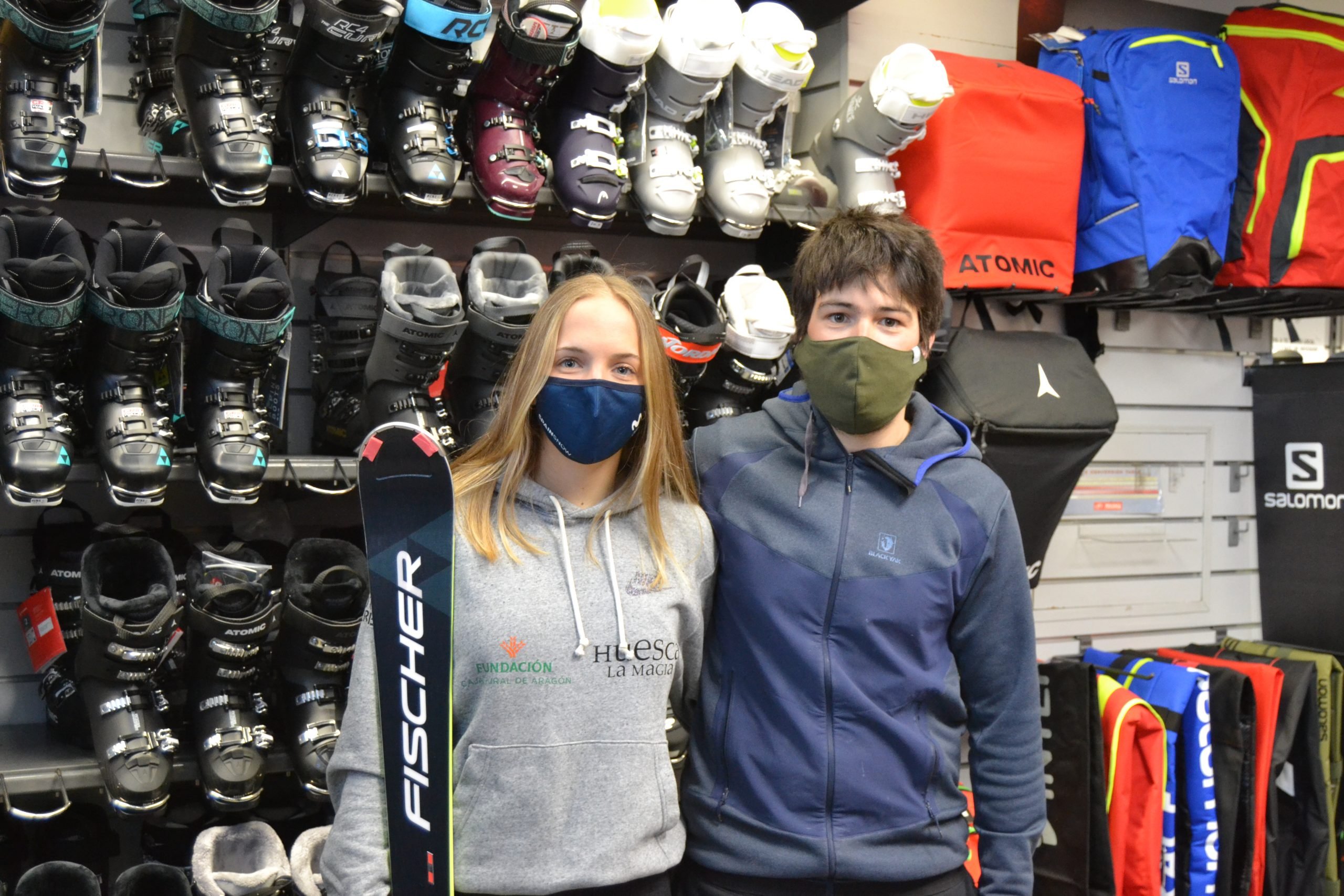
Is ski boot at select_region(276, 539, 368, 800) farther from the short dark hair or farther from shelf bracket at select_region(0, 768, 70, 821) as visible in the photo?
the short dark hair

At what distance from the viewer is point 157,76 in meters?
1.87

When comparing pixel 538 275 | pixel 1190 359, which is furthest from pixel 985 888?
pixel 1190 359

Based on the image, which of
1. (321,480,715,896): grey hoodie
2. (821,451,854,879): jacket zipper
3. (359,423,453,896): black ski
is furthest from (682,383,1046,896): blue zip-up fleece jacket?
(359,423,453,896): black ski

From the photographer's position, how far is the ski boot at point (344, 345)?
1994mm

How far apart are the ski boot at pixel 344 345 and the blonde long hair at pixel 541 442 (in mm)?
609

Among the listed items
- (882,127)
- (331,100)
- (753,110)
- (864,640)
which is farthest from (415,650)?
(882,127)

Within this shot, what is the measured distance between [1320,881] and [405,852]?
248 cm

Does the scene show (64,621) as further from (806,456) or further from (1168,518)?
(1168,518)

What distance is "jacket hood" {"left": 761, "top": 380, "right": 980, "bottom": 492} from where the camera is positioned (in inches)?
59.6

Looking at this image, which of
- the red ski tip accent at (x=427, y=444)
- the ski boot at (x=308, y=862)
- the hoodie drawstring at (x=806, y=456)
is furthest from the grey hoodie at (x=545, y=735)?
the ski boot at (x=308, y=862)

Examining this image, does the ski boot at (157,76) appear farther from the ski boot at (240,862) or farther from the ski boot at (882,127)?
the ski boot at (882,127)

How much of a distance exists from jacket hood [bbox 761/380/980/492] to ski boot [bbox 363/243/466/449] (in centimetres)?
54

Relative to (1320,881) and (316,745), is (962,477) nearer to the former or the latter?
(316,745)

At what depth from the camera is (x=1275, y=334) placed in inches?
145
